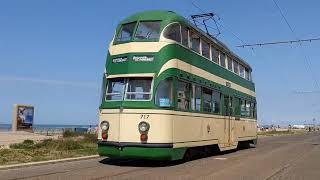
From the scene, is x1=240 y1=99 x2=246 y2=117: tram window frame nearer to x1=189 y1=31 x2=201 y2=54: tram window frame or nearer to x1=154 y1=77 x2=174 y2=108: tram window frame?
x1=189 y1=31 x2=201 y2=54: tram window frame

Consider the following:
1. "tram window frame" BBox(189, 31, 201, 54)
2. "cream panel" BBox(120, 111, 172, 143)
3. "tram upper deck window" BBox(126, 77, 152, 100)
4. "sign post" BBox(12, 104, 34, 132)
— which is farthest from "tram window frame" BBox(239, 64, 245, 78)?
"sign post" BBox(12, 104, 34, 132)

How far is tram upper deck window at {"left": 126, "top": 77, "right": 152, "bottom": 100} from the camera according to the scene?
53.3 ft

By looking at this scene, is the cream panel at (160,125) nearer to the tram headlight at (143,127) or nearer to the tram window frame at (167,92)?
the tram headlight at (143,127)

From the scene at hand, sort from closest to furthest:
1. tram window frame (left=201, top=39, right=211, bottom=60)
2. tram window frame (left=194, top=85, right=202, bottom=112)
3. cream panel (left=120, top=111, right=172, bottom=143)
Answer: cream panel (left=120, top=111, right=172, bottom=143) < tram window frame (left=194, top=85, right=202, bottom=112) < tram window frame (left=201, top=39, right=211, bottom=60)

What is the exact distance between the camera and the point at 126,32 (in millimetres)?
17438

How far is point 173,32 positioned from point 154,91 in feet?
7.52

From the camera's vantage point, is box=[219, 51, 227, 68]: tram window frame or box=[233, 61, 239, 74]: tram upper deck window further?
box=[233, 61, 239, 74]: tram upper deck window

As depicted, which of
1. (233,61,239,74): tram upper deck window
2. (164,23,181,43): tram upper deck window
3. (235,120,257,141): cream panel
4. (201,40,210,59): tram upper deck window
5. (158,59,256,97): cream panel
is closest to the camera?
(158,59,256,97): cream panel

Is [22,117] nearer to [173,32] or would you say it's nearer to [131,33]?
[131,33]

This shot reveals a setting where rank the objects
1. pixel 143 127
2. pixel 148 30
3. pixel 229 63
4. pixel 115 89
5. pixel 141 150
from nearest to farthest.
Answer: pixel 141 150 → pixel 143 127 → pixel 115 89 → pixel 148 30 → pixel 229 63

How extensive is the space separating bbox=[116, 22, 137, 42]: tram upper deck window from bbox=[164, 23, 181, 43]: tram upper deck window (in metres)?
1.17

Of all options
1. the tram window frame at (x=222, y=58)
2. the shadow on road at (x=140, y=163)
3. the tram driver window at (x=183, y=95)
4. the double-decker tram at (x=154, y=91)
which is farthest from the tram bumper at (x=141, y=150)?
the tram window frame at (x=222, y=58)

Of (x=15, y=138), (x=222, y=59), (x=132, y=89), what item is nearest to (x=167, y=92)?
(x=132, y=89)

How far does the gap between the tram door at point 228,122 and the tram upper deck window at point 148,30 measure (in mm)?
7092
